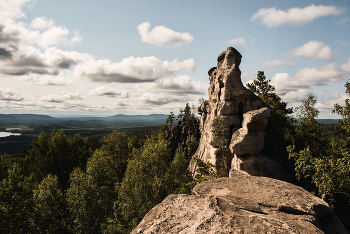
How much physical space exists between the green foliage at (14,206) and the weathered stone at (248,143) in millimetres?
26272

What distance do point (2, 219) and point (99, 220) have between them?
32.1ft

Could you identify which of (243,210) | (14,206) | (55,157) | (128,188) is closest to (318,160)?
(243,210)

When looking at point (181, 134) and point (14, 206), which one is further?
point (181, 134)

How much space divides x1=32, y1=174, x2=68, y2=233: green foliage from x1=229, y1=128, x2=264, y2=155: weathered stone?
23.9m

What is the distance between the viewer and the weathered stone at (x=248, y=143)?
25.8 meters

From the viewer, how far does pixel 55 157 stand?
40344 millimetres

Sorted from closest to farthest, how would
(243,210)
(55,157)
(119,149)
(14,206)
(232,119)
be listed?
(243,210), (14,206), (232,119), (55,157), (119,149)

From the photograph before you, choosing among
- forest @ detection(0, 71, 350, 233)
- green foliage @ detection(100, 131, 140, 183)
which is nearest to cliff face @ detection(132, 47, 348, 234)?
forest @ detection(0, 71, 350, 233)

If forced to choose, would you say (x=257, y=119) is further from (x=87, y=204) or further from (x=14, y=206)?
(x=14, y=206)

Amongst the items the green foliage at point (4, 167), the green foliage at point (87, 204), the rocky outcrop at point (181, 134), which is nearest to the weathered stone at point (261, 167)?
the green foliage at point (87, 204)

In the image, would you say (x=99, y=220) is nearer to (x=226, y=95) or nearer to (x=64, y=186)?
(x=64, y=186)

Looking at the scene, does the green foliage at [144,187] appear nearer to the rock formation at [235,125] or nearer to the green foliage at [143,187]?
the green foliage at [143,187]

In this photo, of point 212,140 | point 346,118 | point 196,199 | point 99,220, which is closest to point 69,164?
point 99,220

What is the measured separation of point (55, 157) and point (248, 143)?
39123mm
